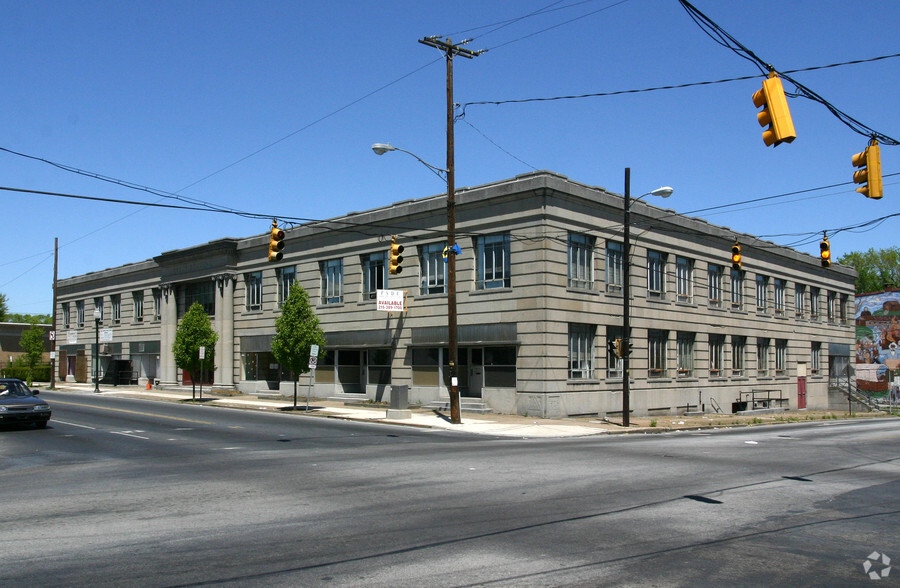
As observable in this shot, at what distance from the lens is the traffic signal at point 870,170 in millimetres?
12903

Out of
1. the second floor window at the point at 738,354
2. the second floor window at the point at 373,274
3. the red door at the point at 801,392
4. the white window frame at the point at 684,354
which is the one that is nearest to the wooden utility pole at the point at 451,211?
the second floor window at the point at 373,274

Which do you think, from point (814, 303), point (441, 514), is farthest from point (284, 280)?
point (814, 303)

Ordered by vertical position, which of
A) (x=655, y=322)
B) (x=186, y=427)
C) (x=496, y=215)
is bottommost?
(x=186, y=427)

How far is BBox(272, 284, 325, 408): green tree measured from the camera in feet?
117

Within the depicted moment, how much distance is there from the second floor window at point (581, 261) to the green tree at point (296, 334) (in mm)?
12588

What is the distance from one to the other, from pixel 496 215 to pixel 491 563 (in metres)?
26.3

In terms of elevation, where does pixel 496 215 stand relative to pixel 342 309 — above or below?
above

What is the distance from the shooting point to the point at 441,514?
35.1ft

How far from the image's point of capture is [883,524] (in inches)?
412

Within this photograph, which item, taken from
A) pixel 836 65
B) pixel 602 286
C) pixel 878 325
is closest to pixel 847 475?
pixel 836 65

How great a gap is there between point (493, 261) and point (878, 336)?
58595 millimetres

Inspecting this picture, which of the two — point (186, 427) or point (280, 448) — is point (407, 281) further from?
Result: point (280, 448)

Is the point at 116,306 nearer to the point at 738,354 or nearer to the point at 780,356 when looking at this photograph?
the point at 738,354

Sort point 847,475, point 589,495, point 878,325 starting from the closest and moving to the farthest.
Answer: point 589,495, point 847,475, point 878,325
